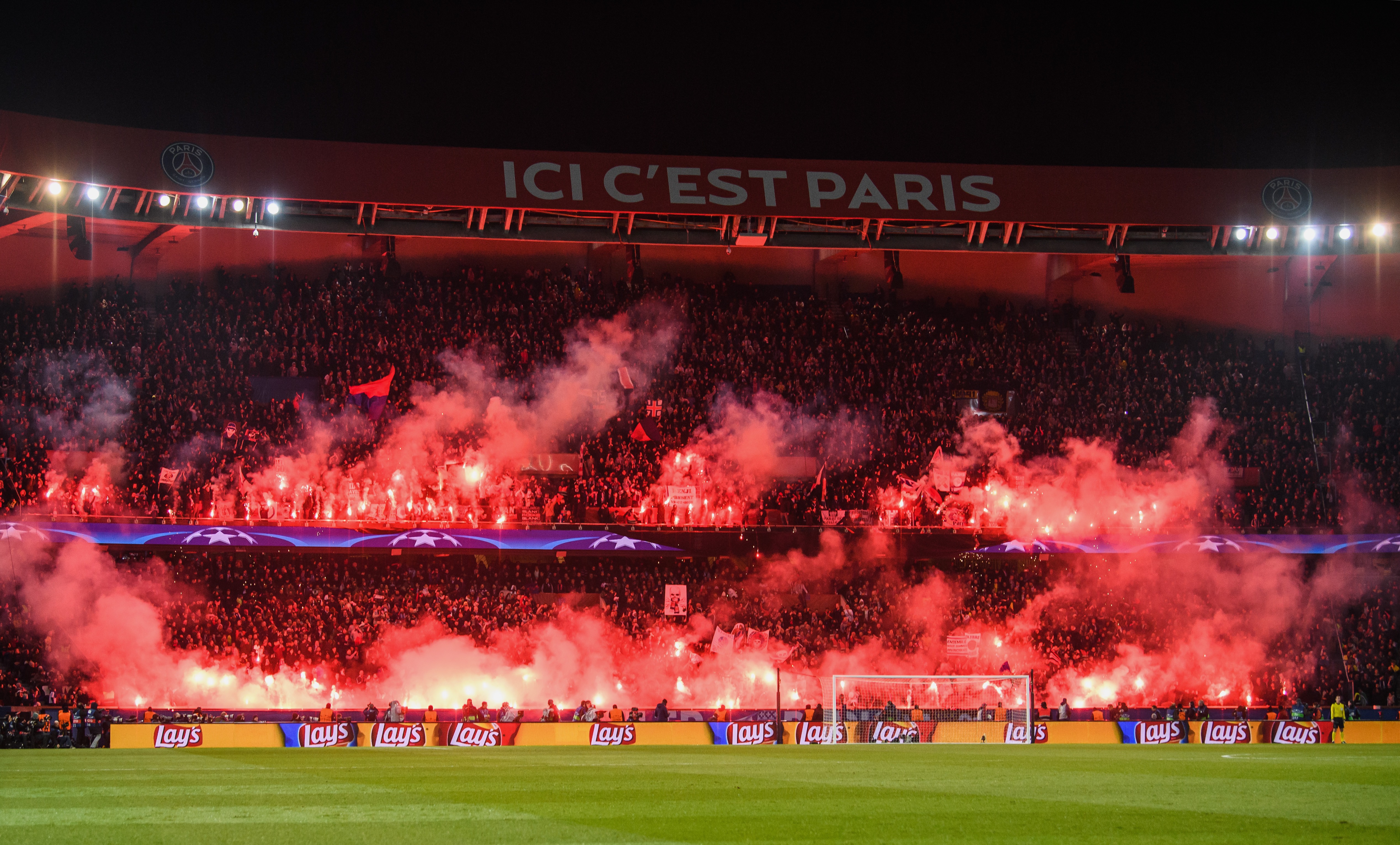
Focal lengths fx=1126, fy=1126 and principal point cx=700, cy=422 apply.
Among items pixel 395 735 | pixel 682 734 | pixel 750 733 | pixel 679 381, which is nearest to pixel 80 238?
pixel 679 381

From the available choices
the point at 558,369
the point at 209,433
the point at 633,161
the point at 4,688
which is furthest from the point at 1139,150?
the point at 4,688

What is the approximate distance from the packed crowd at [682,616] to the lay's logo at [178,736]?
3.55 metres

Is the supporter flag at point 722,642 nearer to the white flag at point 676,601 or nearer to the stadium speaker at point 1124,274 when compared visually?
the white flag at point 676,601

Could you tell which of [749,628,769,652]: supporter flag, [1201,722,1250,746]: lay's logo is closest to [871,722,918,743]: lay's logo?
[749,628,769,652]: supporter flag

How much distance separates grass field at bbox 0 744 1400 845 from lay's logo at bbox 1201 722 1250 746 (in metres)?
10.8

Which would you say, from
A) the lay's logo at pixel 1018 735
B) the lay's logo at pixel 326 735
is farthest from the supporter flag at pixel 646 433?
the lay's logo at pixel 1018 735

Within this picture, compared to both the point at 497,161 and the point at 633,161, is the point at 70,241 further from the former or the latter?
the point at 633,161

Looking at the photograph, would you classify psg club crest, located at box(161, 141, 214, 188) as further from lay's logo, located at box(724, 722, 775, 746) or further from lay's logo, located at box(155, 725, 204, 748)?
lay's logo, located at box(724, 722, 775, 746)

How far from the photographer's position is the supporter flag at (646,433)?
30.8m

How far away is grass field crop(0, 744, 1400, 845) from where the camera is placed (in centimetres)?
685

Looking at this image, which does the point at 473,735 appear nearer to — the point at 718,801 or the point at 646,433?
the point at 646,433

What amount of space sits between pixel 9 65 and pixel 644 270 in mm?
17907

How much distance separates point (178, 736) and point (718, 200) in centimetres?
1891

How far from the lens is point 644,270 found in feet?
117
